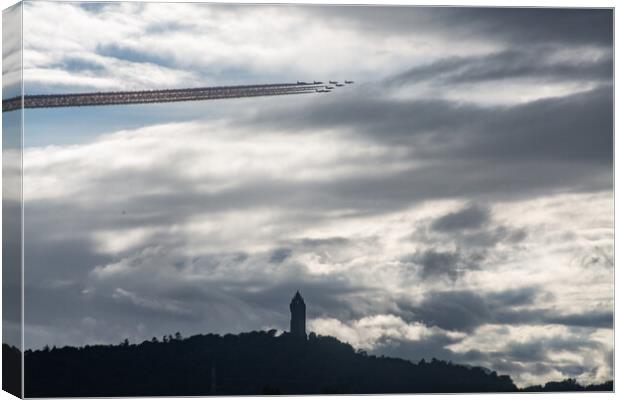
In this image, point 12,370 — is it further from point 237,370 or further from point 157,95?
point 157,95

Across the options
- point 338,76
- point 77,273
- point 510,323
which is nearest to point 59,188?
point 77,273

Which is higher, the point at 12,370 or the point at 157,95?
the point at 157,95

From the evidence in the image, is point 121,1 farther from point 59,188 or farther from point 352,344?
point 352,344

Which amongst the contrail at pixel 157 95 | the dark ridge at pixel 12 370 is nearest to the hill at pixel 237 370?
the dark ridge at pixel 12 370

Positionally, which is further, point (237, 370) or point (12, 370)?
point (237, 370)

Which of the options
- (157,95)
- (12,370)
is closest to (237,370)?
(12,370)

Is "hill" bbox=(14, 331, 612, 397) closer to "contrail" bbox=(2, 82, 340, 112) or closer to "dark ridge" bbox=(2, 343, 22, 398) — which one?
"dark ridge" bbox=(2, 343, 22, 398)

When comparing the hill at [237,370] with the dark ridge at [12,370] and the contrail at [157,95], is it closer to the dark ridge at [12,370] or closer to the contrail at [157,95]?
the dark ridge at [12,370]
